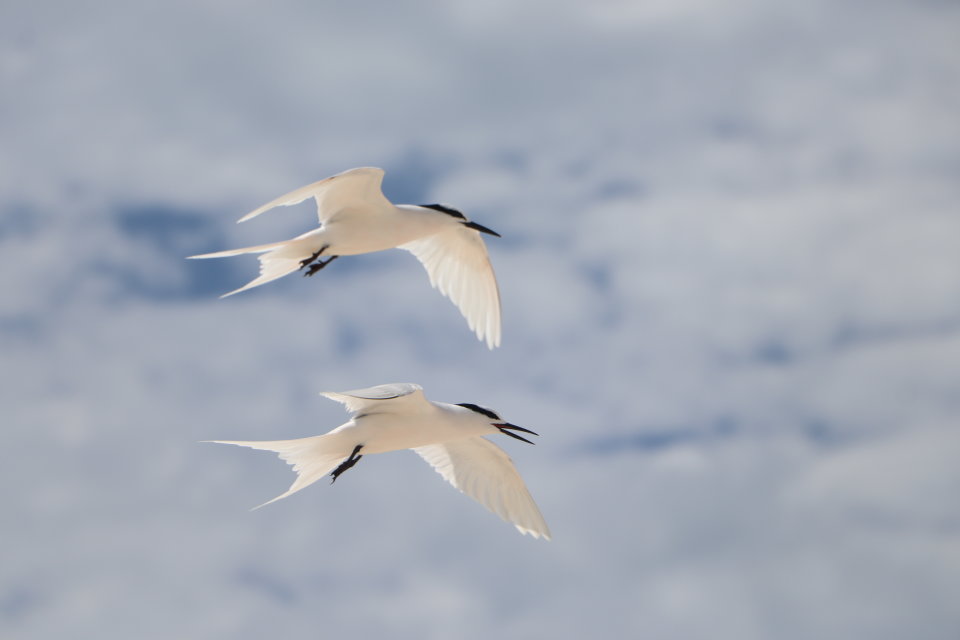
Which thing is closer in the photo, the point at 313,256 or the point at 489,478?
the point at 313,256

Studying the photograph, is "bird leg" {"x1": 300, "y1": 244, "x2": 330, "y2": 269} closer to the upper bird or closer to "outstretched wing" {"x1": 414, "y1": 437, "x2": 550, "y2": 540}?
the upper bird

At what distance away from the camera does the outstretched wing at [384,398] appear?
1056cm

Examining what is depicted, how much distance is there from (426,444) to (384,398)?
1.97 meters

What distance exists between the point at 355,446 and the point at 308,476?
55 cm

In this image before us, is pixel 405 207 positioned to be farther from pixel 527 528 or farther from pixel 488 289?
pixel 527 528

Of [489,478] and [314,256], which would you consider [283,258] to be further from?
[489,478]

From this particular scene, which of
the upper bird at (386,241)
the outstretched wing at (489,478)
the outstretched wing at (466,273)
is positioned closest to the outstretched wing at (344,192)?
the upper bird at (386,241)

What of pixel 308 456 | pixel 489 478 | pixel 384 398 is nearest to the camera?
pixel 384 398

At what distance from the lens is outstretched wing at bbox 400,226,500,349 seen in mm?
13266

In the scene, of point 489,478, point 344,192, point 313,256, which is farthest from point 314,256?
point 489,478

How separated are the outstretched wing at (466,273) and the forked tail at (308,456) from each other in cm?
227

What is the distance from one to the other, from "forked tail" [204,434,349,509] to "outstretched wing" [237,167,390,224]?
2157 mm

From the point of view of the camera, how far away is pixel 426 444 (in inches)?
487

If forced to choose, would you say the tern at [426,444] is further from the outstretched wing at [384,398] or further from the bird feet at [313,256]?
the bird feet at [313,256]
